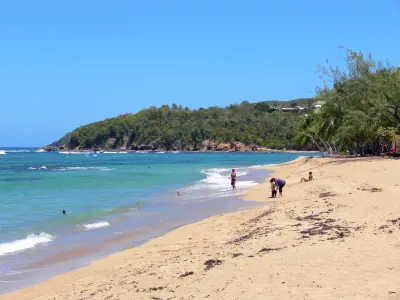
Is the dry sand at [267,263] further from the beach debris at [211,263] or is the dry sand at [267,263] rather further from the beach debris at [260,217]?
the beach debris at [260,217]

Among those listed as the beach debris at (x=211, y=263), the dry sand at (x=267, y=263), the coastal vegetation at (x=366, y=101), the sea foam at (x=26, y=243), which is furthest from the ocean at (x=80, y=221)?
the coastal vegetation at (x=366, y=101)

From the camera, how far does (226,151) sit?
584ft

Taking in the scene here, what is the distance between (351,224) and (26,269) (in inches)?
297

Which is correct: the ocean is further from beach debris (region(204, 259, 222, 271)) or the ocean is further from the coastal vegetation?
the coastal vegetation

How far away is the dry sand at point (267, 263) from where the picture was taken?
6512mm

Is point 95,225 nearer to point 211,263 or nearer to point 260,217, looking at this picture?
point 260,217

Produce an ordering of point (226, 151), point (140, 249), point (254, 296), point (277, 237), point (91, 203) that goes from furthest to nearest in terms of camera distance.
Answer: point (226, 151)
point (91, 203)
point (140, 249)
point (277, 237)
point (254, 296)

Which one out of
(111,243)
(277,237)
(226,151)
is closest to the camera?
(277,237)

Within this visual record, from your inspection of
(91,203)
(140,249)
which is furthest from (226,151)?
(140,249)

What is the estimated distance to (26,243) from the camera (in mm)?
13570

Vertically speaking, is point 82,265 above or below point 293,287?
below

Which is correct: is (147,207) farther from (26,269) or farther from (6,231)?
(26,269)

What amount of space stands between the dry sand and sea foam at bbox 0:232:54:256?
325 cm

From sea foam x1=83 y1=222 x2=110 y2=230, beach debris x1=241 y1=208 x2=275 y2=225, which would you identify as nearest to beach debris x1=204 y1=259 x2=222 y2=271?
beach debris x1=241 y1=208 x2=275 y2=225
